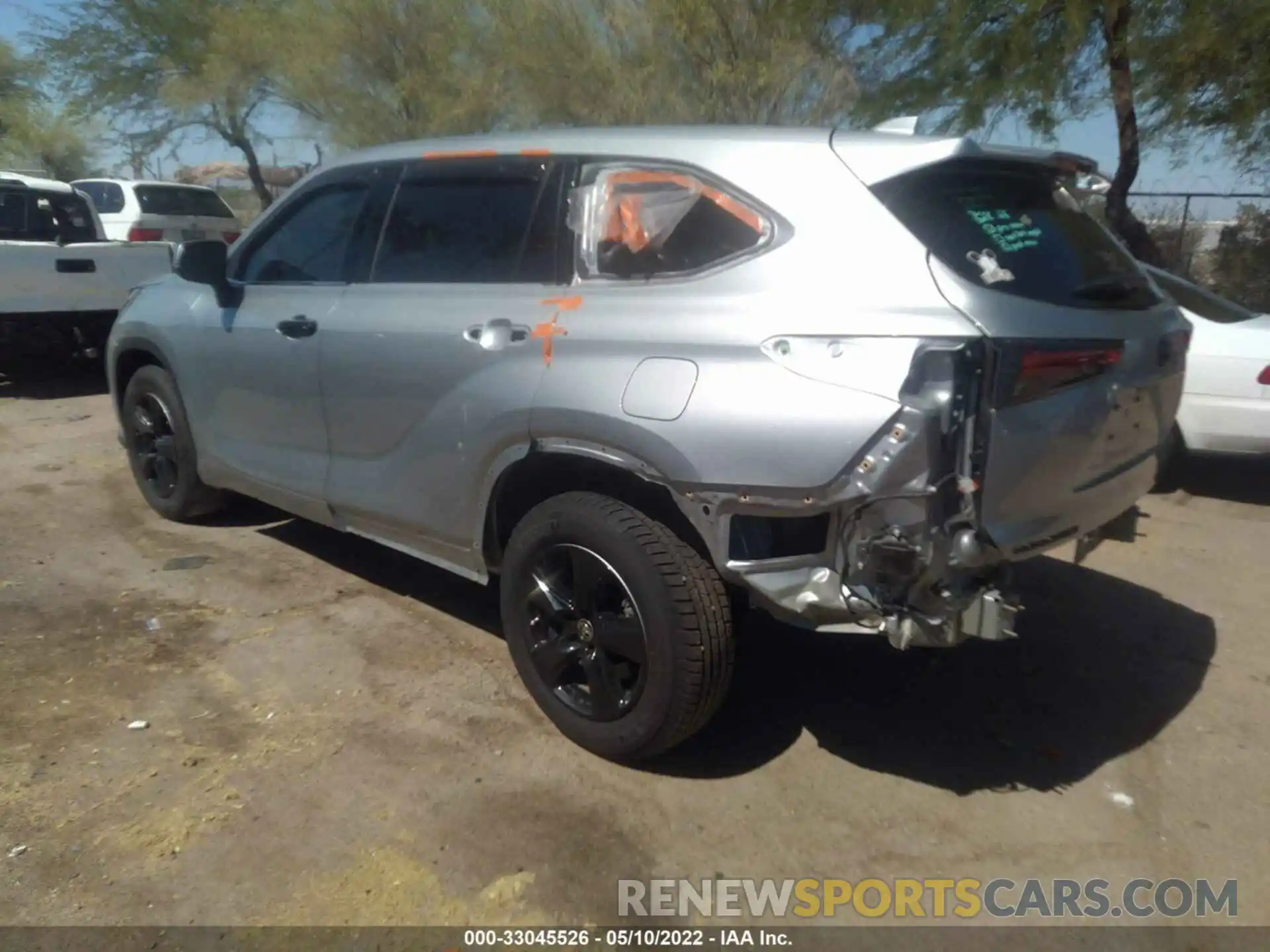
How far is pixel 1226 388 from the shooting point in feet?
21.3

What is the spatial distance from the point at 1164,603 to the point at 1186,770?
1.62 metres

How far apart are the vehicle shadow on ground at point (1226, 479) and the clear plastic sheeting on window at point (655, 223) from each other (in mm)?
4941

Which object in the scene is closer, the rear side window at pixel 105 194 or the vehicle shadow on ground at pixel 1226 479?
the vehicle shadow on ground at pixel 1226 479

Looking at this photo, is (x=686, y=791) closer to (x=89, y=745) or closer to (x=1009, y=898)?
(x=1009, y=898)

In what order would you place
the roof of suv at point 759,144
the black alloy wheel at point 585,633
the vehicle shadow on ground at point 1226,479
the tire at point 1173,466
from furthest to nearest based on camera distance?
the vehicle shadow on ground at point 1226,479, the tire at point 1173,466, the black alloy wheel at point 585,633, the roof of suv at point 759,144

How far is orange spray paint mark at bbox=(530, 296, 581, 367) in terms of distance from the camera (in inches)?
135

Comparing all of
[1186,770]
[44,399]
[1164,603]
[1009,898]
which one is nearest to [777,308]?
[1009,898]

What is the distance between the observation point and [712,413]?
2957mm

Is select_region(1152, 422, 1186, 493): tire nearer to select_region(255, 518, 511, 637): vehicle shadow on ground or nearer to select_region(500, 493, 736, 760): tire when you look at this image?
select_region(255, 518, 511, 637): vehicle shadow on ground

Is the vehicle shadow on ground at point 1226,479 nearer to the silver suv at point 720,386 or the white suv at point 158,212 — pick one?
the silver suv at point 720,386

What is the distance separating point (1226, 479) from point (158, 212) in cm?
1472

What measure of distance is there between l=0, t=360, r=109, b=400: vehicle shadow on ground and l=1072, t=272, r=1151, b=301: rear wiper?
8921mm

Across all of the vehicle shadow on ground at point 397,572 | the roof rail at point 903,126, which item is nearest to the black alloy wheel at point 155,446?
the vehicle shadow on ground at point 397,572

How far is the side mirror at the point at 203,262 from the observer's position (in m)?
4.76
